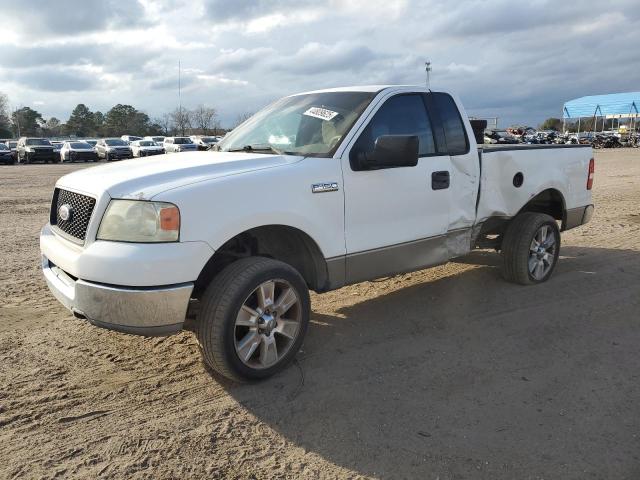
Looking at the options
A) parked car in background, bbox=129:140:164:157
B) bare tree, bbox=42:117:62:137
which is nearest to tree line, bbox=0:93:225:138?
bare tree, bbox=42:117:62:137

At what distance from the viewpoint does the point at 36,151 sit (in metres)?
35.8

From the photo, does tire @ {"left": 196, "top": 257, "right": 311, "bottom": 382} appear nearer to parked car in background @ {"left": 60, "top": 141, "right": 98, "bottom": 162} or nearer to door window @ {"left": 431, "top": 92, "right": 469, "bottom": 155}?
door window @ {"left": 431, "top": 92, "right": 469, "bottom": 155}

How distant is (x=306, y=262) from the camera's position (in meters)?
4.06

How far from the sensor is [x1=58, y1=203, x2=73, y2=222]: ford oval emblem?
3657mm

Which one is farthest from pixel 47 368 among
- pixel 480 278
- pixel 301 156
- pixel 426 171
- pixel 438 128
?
pixel 480 278

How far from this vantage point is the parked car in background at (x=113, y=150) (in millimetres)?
37312

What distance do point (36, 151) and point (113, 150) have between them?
4.80m

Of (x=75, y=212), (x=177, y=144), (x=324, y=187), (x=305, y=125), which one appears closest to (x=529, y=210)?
(x=305, y=125)

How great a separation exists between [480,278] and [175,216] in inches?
159

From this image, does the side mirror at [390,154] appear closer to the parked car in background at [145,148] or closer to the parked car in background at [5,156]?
the parked car in background at [145,148]

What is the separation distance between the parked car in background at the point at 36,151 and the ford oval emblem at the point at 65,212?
36.6 meters

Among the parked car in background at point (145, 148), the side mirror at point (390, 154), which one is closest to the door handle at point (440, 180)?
the side mirror at point (390, 154)

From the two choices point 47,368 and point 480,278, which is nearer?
point 47,368

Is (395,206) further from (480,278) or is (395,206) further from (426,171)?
(480,278)
